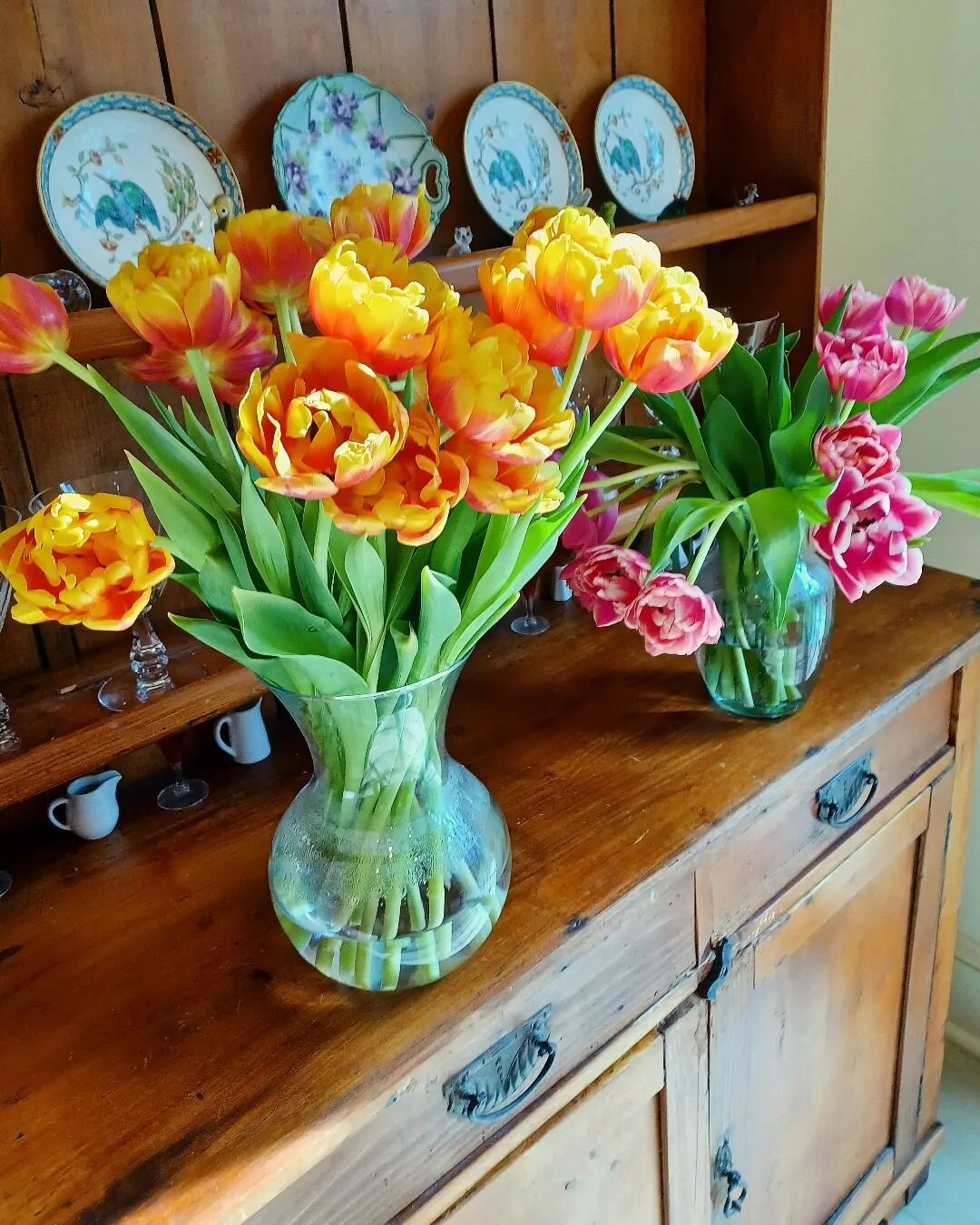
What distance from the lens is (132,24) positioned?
0.87 m

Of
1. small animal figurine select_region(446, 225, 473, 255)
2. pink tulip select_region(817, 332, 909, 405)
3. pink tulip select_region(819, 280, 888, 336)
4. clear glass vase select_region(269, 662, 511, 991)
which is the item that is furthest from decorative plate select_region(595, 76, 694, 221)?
clear glass vase select_region(269, 662, 511, 991)

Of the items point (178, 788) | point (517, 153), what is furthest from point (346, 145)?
point (178, 788)

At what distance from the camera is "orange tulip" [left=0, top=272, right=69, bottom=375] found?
530mm

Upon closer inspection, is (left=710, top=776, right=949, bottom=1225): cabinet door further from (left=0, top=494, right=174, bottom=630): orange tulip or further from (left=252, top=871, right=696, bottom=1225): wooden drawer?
(left=0, top=494, right=174, bottom=630): orange tulip

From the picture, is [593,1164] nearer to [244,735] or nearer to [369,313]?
[244,735]

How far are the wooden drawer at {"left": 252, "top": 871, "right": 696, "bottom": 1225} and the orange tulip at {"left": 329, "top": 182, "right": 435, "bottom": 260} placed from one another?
1.70 feet

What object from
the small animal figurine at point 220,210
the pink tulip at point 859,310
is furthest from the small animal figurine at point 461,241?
the pink tulip at point 859,310

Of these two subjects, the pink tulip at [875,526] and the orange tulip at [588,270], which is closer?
the orange tulip at [588,270]

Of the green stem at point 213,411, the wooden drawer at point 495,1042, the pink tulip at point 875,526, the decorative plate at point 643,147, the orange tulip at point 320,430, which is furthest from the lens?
the decorative plate at point 643,147

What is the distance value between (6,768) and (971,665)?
3.40ft

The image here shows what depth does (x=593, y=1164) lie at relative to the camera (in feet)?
2.97

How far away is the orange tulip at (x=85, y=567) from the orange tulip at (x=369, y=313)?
0.14 meters

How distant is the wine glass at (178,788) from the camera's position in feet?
3.22

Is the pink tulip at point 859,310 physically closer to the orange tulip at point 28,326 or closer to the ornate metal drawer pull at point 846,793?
the ornate metal drawer pull at point 846,793
